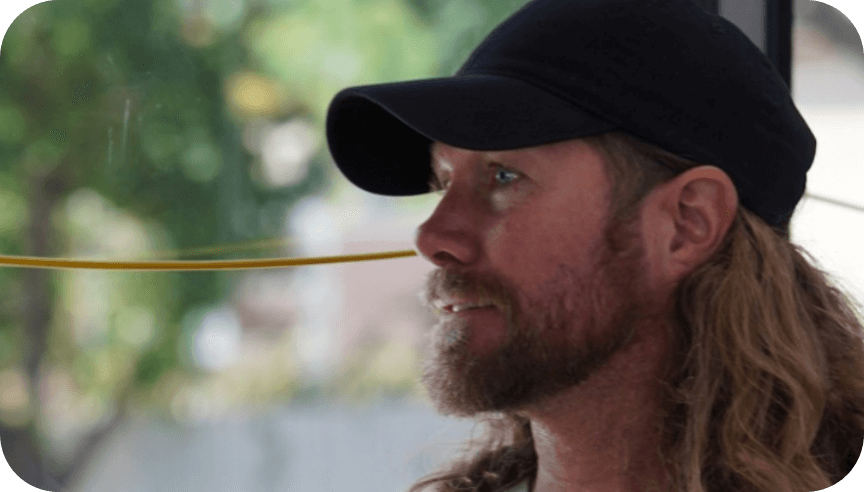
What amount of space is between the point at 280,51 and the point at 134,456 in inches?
44.6

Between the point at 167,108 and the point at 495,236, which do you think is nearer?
the point at 495,236

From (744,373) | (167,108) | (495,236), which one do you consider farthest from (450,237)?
(167,108)

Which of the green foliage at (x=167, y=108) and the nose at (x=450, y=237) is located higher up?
the nose at (x=450, y=237)

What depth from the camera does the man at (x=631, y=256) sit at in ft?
2.71

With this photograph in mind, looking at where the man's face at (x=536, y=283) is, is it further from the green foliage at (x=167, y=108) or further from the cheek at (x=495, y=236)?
the green foliage at (x=167, y=108)

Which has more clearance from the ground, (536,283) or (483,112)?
(483,112)

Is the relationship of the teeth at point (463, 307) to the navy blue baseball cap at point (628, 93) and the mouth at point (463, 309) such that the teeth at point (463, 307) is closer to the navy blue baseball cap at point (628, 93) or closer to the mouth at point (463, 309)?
the mouth at point (463, 309)

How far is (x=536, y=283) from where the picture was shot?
2.80 feet

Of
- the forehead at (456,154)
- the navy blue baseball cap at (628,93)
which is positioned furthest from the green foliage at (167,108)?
the navy blue baseball cap at (628,93)

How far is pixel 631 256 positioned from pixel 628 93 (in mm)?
163

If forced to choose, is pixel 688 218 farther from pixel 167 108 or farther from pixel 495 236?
pixel 167 108

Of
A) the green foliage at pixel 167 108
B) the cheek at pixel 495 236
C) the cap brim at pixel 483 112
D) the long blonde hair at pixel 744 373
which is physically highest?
the cap brim at pixel 483 112

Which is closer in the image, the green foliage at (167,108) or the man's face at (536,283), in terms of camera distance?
the man's face at (536,283)

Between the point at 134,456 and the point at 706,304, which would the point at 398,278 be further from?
the point at 706,304
